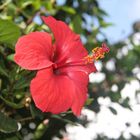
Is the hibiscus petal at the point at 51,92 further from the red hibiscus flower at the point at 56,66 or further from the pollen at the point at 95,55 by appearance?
the pollen at the point at 95,55

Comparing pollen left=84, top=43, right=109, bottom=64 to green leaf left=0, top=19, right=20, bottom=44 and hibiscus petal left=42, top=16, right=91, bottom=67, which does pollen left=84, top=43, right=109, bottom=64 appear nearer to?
hibiscus petal left=42, top=16, right=91, bottom=67

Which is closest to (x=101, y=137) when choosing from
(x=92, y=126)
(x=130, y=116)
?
(x=92, y=126)

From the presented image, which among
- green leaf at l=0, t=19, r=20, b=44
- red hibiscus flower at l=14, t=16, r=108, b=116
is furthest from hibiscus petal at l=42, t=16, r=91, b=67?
green leaf at l=0, t=19, r=20, b=44

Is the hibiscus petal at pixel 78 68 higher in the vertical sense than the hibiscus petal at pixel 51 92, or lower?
lower

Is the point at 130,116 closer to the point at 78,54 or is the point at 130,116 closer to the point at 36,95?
the point at 78,54

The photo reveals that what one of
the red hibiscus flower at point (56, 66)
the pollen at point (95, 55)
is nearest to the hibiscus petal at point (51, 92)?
the red hibiscus flower at point (56, 66)
